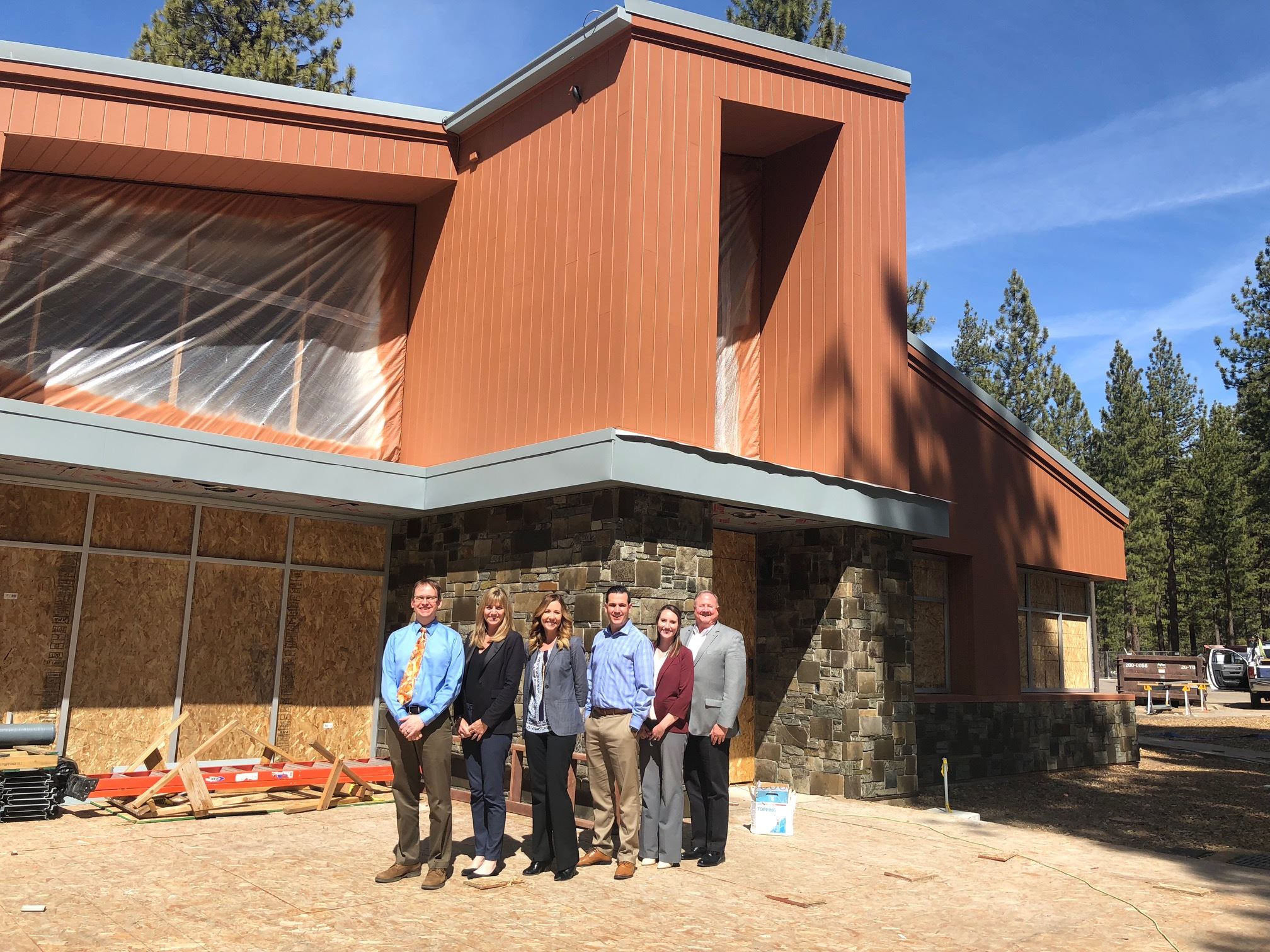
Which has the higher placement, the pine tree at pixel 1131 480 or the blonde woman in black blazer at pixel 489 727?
the pine tree at pixel 1131 480

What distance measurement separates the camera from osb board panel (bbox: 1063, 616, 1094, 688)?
16.2m

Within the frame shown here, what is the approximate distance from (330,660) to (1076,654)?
11841 millimetres

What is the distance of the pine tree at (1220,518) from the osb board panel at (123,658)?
44.6 m

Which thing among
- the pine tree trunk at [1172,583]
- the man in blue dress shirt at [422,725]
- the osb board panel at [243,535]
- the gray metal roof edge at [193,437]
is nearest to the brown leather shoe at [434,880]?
the man in blue dress shirt at [422,725]

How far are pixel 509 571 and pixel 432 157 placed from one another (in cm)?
500

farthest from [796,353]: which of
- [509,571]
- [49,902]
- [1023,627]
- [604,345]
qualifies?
[49,902]

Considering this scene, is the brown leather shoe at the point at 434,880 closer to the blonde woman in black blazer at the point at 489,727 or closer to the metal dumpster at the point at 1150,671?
the blonde woman in black blazer at the point at 489,727

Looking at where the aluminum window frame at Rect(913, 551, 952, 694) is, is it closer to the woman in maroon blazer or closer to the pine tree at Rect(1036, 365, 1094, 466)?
the woman in maroon blazer

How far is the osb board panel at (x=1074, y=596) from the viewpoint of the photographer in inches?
647

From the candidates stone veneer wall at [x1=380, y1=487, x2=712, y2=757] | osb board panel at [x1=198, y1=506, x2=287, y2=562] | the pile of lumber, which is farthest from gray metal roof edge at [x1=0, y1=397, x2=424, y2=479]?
the pile of lumber

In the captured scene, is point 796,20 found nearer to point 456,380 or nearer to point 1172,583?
point 456,380

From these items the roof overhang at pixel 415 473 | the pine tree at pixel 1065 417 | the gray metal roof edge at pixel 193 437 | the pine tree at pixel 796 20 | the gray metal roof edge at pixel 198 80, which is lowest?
the roof overhang at pixel 415 473

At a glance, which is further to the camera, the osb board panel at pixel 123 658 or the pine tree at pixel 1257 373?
the pine tree at pixel 1257 373

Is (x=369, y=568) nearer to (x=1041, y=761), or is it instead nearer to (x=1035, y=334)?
(x=1041, y=761)
